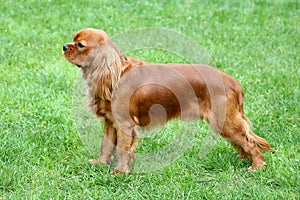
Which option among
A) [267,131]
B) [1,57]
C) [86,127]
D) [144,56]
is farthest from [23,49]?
[267,131]

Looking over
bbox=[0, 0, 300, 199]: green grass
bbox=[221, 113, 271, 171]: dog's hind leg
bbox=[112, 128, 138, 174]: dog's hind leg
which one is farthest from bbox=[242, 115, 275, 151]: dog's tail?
bbox=[112, 128, 138, 174]: dog's hind leg

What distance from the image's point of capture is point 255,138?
469cm

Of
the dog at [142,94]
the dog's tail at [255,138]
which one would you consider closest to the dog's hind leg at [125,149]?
the dog at [142,94]

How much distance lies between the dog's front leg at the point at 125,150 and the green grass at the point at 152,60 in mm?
102

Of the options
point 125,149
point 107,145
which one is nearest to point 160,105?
point 125,149

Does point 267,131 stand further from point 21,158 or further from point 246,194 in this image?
point 21,158

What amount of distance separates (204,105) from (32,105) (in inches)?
83.9

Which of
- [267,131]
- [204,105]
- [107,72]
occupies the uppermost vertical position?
[107,72]

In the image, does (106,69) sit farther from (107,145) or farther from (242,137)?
(242,137)

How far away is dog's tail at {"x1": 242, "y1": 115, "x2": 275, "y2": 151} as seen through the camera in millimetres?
4566

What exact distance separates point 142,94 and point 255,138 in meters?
1.14

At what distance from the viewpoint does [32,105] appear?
5672 millimetres

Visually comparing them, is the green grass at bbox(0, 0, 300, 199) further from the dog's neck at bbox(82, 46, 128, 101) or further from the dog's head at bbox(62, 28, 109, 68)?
the dog's head at bbox(62, 28, 109, 68)

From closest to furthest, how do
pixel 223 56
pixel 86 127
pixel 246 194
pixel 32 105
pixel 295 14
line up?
pixel 246 194
pixel 86 127
pixel 32 105
pixel 223 56
pixel 295 14
